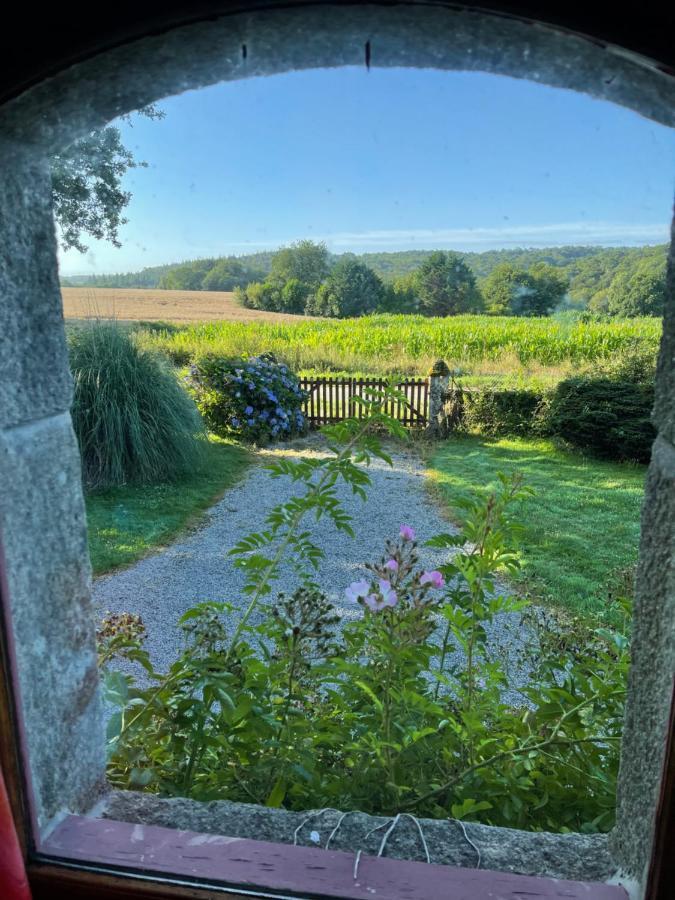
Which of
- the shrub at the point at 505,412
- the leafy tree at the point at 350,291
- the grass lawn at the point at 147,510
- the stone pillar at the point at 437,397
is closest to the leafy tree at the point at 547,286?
the leafy tree at the point at 350,291

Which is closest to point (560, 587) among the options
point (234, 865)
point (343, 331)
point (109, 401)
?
point (343, 331)

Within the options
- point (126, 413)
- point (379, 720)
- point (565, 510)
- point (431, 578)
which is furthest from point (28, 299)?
point (126, 413)

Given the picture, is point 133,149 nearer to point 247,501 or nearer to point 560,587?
point 560,587

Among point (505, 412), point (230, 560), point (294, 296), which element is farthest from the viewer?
point (505, 412)

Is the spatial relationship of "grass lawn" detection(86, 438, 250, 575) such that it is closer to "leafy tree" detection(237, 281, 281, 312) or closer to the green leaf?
"leafy tree" detection(237, 281, 281, 312)

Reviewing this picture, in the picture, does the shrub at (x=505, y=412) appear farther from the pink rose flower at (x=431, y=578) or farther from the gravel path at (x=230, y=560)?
the pink rose flower at (x=431, y=578)

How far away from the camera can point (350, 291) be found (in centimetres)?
Answer: 107

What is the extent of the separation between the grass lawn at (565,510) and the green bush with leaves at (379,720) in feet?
2.37

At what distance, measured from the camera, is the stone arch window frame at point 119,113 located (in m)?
0.49

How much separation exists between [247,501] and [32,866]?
2304mm

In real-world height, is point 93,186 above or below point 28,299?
above

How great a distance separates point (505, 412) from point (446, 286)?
2.58 metres

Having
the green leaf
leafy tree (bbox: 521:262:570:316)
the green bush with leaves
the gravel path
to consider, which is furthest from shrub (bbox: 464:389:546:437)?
the green leaf

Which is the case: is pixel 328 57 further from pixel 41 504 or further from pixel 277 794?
pixel 277 794
